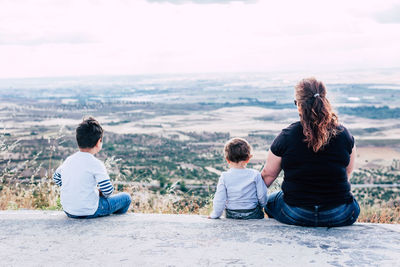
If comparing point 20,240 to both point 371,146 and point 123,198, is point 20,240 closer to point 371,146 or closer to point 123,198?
point 123,198

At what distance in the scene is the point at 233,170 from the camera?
3.36 metres

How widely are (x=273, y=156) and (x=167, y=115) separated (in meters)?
72.0

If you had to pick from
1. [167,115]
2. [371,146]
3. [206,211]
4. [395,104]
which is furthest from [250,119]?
[206,211]

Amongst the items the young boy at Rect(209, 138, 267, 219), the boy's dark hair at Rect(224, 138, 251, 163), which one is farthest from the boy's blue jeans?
the boy's dark hair at Rect(224, 138, 251, 163)

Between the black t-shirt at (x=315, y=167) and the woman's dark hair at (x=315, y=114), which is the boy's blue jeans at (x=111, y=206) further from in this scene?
the woman's dark hair at (x=315, y=114)

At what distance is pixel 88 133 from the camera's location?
3377mm

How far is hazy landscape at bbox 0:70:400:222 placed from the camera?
4.91m

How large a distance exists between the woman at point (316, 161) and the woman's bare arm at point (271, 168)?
0.17 ft

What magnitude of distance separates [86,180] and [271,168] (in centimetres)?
147

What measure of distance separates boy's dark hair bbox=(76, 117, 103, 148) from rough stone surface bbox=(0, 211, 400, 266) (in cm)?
63

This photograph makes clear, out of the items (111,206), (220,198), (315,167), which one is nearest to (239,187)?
(220,198)

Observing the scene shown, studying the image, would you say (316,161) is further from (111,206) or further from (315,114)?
(111,206)

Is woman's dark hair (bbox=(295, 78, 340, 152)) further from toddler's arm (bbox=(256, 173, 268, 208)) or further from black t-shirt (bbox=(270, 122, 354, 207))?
toddler's arm (bbox=(256, 173, 268, 208))

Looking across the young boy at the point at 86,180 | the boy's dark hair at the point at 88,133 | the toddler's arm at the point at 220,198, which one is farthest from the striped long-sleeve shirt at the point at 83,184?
the toddler's arm at the point at 220,198
